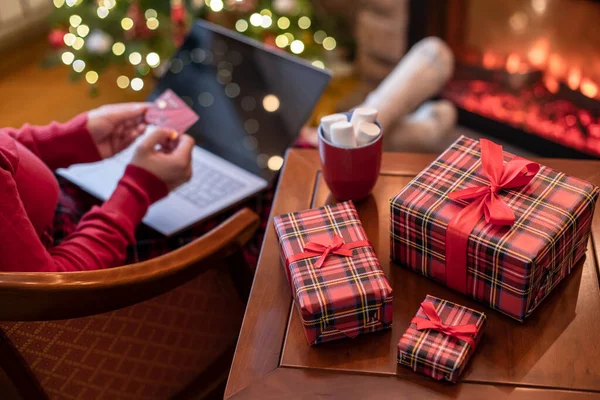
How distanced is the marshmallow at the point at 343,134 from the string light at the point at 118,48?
149 centimetres

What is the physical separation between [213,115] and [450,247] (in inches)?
34.2

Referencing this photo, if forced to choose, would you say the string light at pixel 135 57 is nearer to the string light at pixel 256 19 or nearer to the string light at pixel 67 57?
the string light at pixel 67 57

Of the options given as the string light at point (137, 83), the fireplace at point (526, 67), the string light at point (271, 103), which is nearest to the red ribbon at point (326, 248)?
the string light at point (271, 103)

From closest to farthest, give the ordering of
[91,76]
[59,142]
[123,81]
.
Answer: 1. [59,142]
2. [91,76]
3. [123,81]

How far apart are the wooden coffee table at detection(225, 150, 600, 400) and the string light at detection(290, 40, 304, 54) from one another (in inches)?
58.3

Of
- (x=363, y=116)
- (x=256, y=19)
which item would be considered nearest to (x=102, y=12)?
(x=256, y=19)

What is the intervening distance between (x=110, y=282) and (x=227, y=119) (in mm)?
756

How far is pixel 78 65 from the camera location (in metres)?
2.40

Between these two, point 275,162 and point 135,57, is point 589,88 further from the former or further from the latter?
point 135,57

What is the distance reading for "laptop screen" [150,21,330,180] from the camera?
59.6 inches

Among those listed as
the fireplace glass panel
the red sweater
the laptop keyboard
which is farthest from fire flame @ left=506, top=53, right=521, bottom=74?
the red sweater

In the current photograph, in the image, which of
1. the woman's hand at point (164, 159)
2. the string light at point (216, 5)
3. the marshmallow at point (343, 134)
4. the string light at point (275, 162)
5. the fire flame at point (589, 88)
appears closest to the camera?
the marshmallow at point (343, 134)

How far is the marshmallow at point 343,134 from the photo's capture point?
1048mm

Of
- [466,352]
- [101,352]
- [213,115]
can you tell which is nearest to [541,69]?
[213,115]
